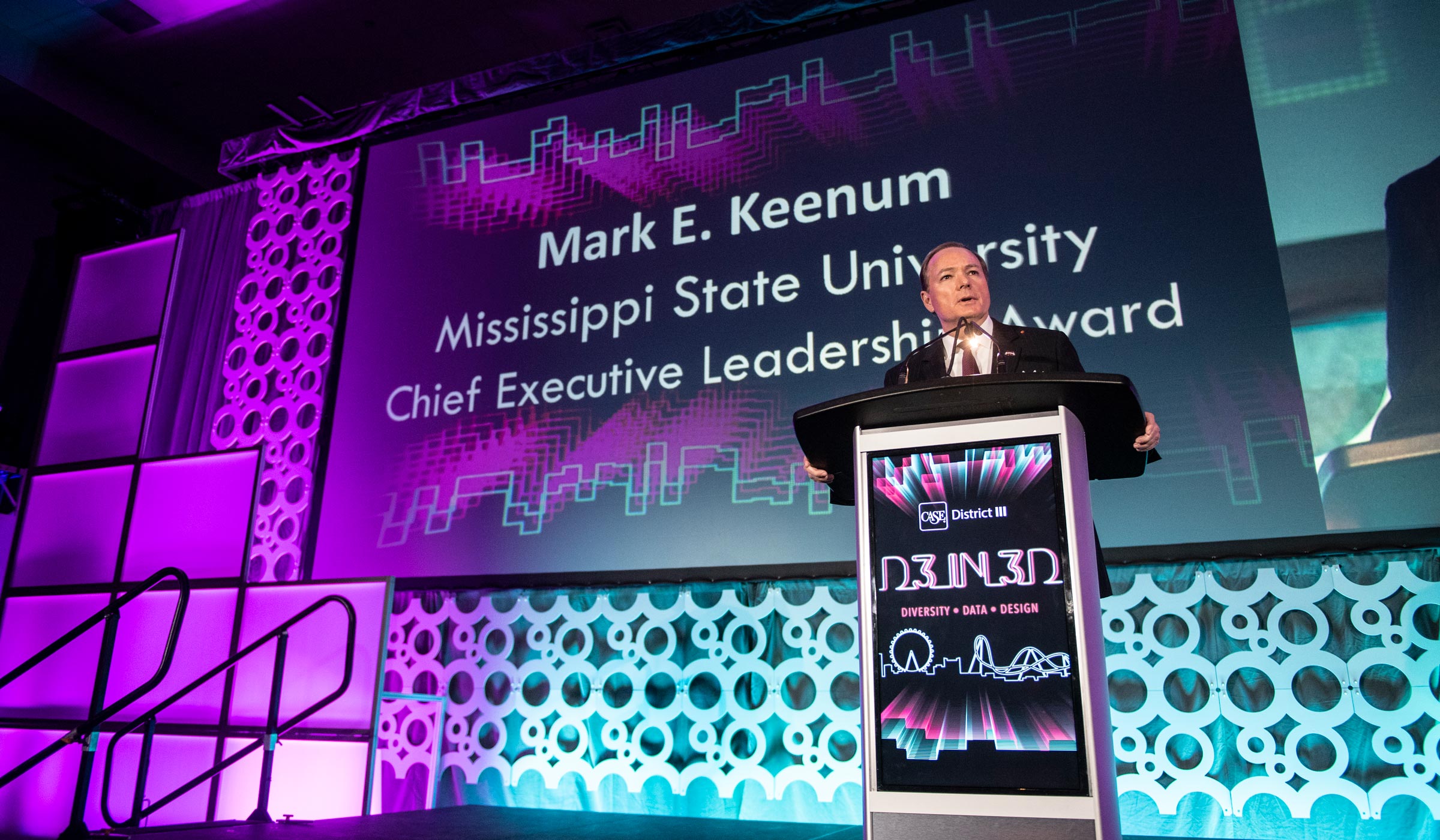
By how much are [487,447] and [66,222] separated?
11.8 feet

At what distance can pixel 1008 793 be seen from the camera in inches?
58.1

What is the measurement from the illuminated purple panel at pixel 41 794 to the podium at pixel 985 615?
3534mm

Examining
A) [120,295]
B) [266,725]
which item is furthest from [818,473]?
[120,295]

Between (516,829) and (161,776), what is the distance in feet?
6.69

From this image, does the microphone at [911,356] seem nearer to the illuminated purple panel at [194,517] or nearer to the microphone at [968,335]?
the microphone at [968,335]

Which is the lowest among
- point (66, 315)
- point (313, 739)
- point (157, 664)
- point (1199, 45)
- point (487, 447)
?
point (313, 739)

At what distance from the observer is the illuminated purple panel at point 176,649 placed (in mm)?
3785

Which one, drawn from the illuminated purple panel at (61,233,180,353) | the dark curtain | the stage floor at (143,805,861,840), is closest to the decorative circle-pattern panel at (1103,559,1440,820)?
the stage floor at (143,805,861,840)

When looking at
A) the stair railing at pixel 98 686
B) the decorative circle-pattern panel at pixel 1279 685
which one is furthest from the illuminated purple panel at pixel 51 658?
the decorative circle-pattern panel at pixel 1279 685

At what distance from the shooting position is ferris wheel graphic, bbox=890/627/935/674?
5.15ft

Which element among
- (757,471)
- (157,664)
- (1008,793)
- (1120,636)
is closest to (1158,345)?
(1120,636)

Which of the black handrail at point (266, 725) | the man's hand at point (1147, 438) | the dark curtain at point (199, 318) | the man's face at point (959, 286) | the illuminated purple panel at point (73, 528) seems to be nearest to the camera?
the man's hand at point (1147, 438)

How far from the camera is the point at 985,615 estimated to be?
1.55 meters

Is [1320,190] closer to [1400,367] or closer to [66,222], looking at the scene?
[1400,367]
